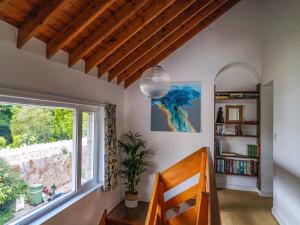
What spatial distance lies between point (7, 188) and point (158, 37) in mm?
2898

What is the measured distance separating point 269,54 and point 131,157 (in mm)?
3208

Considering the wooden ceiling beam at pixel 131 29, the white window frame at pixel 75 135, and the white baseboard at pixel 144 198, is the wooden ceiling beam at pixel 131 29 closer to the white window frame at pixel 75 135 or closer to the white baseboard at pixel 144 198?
the white window frame at pixel 75 135

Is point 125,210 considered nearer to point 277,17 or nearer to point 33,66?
point 33,66

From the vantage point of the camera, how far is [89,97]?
325 centimetres

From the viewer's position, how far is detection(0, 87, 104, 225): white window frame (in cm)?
213

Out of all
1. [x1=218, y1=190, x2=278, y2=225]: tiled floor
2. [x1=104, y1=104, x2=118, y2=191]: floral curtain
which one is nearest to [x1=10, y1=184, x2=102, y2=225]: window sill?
[x1=104, y1=104, x2=118, y2=191]: floral curtain

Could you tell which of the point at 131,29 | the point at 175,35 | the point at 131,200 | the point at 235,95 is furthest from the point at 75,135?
the point at 235,95

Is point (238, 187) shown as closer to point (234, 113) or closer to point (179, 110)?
point (234, 113)

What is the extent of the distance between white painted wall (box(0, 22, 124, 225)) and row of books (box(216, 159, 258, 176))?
2.33 meters

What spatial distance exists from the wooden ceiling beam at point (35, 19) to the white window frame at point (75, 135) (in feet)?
1.77

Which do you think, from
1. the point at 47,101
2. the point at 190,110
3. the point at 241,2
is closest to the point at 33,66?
the point at 47,101

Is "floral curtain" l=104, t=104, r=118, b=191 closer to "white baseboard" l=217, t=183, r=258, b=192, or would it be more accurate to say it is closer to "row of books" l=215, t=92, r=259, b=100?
"row of books" l=215, t=92, r=259, b=100

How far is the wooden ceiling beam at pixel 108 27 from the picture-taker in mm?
2418

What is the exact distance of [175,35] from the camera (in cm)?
356
